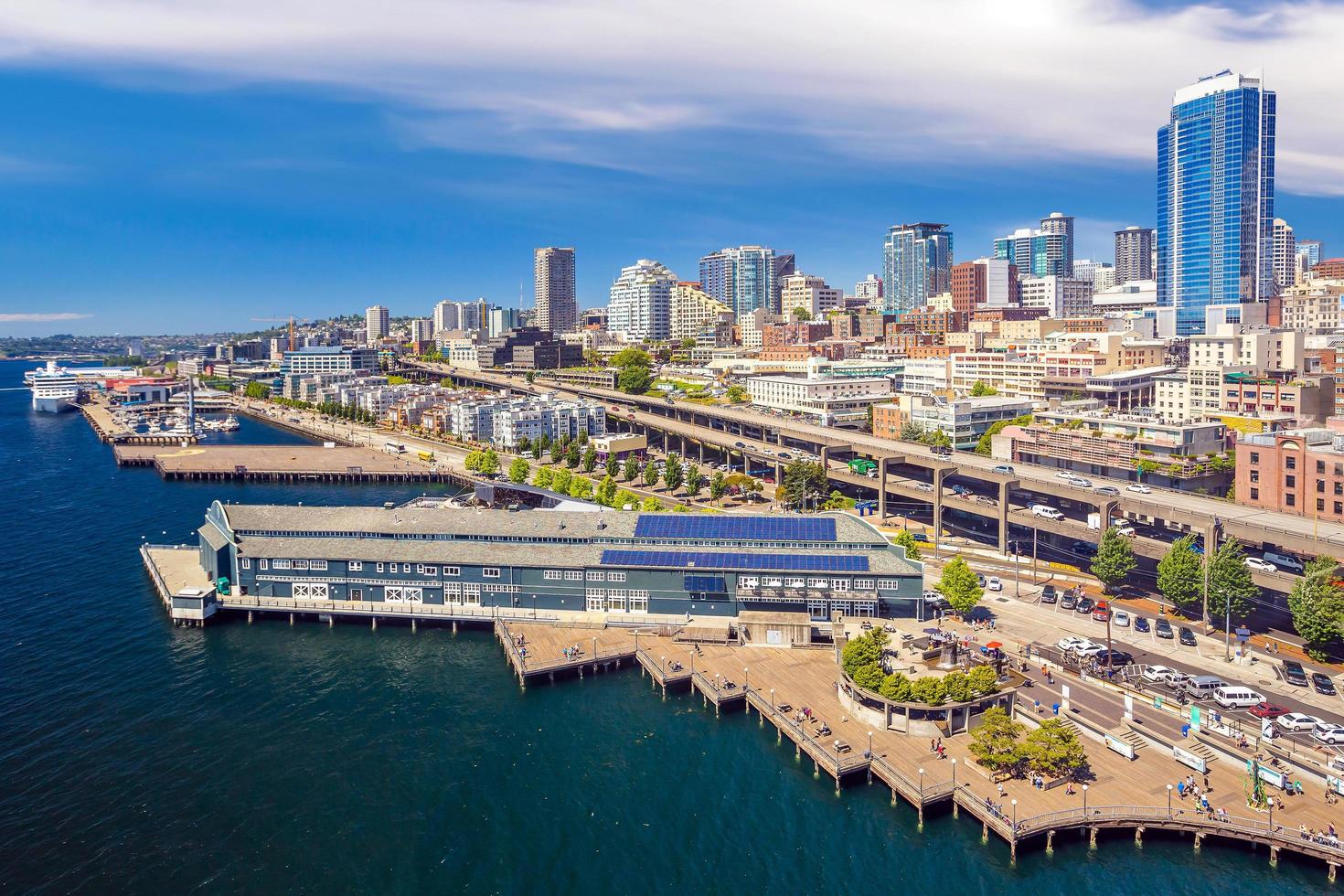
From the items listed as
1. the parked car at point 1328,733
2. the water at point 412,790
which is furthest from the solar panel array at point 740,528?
the parked car at point 1328,733

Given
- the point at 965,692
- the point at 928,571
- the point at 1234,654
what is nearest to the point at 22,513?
the point at 928,571

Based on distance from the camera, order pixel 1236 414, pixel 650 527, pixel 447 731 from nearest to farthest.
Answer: pixel 447 731
pixel 650 527
pixel 1236 414

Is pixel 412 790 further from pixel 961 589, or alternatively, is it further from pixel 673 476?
pixel 673 476

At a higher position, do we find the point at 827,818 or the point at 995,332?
the point at 995,332

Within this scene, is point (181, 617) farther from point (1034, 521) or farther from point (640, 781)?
point (1034, 521)

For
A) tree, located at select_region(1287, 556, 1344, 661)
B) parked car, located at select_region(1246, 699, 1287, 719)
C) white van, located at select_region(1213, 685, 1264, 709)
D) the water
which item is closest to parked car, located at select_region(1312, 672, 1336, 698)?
tree, located at select_region(1287, 556, 1344, 661)

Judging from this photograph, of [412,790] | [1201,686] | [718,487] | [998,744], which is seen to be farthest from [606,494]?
[1201,686]

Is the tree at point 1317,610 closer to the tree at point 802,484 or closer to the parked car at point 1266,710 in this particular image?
the parked car at point 1266,710

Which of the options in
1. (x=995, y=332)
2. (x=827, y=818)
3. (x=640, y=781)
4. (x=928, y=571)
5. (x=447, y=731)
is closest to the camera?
(x=827, y=818)
